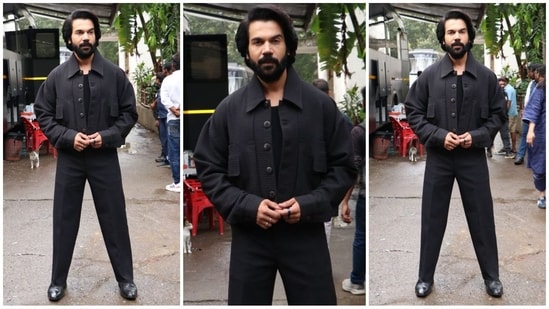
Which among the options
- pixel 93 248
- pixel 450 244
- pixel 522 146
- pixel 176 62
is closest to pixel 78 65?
pixel 176 62

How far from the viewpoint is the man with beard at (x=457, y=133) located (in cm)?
375

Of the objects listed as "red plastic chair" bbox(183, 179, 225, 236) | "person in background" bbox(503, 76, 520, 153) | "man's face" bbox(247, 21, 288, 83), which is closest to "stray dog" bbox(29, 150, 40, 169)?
"red plastic chair" bbox(183, 179, 225, 236)

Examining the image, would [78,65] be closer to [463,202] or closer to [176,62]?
[176,62]

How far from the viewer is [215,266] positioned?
387 centimetres

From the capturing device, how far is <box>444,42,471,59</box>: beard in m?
3.75

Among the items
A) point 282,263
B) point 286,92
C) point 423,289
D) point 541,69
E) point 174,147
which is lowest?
point 423,289

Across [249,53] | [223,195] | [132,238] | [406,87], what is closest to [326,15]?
[406,87]

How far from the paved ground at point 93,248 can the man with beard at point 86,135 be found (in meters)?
0.14

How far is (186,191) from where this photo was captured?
3.81 metres

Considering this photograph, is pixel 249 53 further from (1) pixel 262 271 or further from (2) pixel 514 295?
(2) pixel 514 295

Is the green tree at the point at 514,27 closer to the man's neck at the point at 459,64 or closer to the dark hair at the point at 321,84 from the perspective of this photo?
the man's neck at the point at 459,64

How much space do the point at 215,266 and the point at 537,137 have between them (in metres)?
2.76

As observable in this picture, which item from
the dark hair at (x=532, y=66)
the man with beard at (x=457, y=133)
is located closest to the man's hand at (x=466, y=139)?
the man with beard at (x=457, y=133)

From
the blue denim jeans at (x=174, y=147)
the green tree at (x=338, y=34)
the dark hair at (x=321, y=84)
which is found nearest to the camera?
the dark hair at (x=321, y=84)
